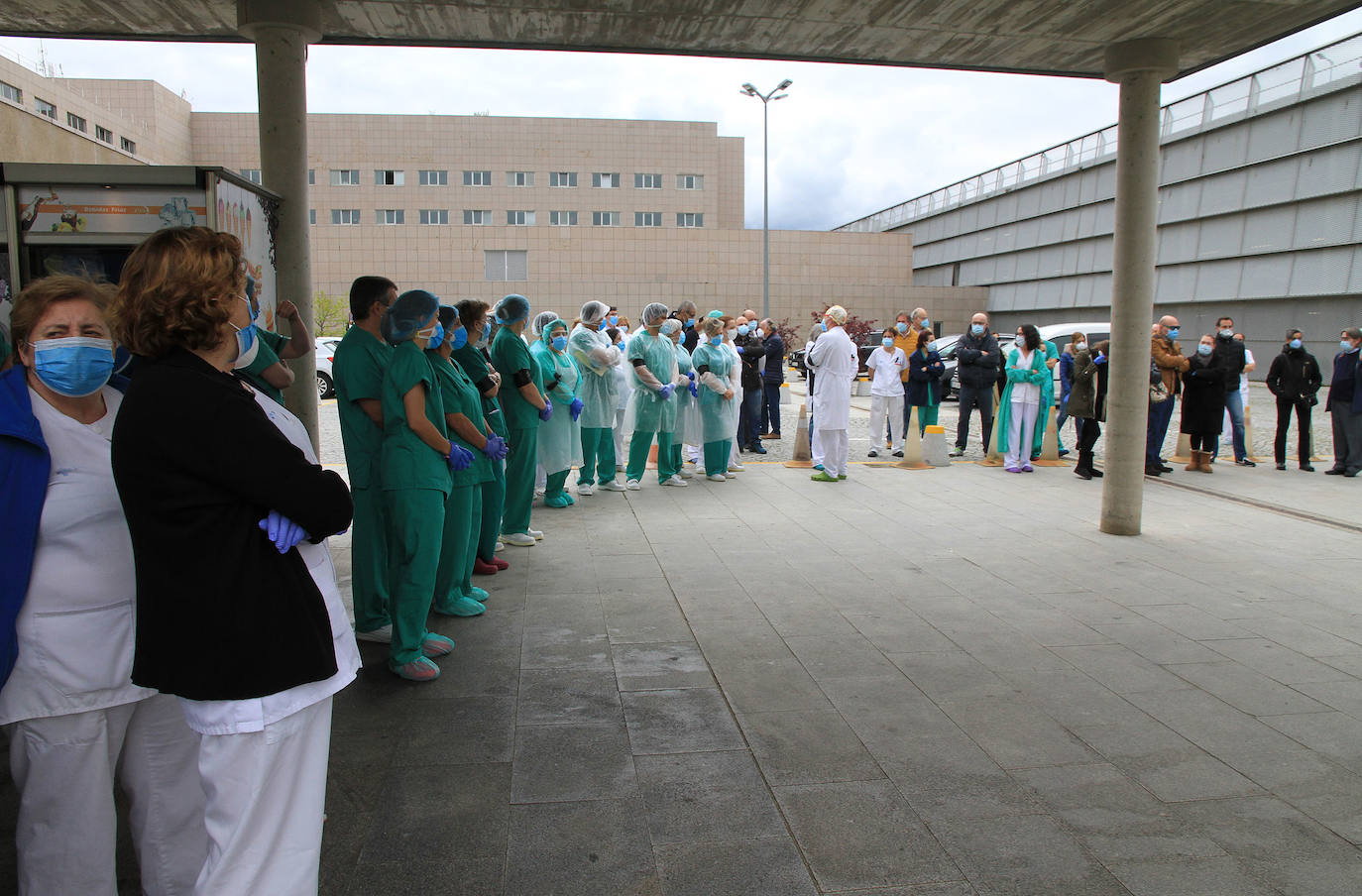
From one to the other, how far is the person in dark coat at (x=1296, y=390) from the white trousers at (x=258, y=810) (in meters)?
12.9

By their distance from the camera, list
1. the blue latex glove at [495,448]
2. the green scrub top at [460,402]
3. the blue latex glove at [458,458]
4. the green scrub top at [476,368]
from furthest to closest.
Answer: the green scrub top at [476,368]
the blue latex glove at [495,448]
the green scrub top at [460,402]
the blue latex glove at [458,458]

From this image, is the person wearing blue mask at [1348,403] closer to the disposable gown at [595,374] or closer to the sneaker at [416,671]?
the disposable gown at [595,374]

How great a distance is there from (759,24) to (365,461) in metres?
4.22

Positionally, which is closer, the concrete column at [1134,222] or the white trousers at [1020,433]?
the concrete column at [1134,222]

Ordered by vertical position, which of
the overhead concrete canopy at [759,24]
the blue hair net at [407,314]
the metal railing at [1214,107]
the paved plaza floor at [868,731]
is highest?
the metal railing at [1214,107]

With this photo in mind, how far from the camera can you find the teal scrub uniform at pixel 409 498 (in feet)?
14.3

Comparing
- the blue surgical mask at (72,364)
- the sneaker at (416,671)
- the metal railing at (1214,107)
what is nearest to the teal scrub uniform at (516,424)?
the sneaker at (416,671)

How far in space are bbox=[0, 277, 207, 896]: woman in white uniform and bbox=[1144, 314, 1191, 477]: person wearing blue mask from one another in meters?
11.5

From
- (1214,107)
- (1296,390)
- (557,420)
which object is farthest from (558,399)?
(1214,107)

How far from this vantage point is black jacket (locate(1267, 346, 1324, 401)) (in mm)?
11867

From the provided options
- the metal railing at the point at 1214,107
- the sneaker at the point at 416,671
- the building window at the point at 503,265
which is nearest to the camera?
the sneaker at the point at 416,671

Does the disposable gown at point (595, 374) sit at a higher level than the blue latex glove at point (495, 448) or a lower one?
higher

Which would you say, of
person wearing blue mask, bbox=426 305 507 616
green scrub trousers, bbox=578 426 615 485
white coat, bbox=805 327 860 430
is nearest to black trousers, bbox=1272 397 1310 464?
→ white coat, bbox=805 327 860 430

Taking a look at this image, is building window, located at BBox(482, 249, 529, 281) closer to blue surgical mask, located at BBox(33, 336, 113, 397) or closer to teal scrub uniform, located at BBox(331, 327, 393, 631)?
teal scrub uniform, located at BBox(331, 327, 393, 631)
